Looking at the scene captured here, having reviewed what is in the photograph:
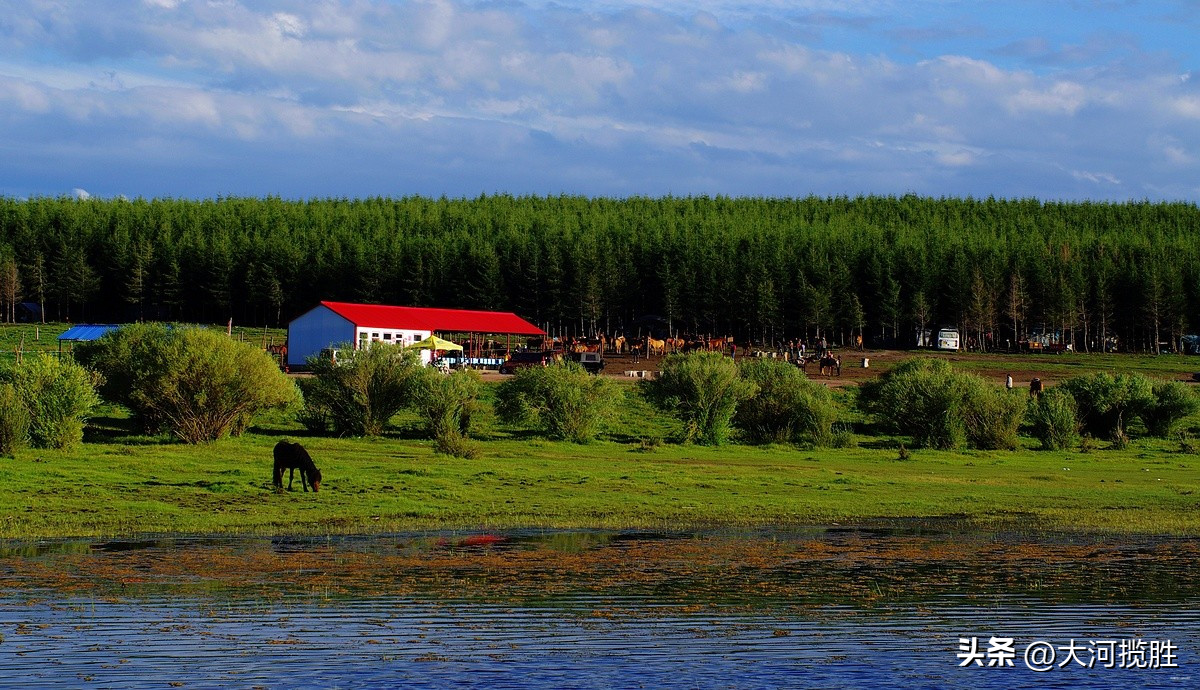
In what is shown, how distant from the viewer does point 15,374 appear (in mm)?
44375

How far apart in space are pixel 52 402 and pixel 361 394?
46.5 feet

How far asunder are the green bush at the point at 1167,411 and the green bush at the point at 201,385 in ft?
131

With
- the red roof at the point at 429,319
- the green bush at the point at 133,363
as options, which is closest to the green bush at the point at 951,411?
the green bush at the point at 133,363

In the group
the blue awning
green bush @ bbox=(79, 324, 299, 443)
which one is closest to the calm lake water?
green bush @ bbox=(79, 324, 299, 443)

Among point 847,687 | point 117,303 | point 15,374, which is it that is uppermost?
point 117,303

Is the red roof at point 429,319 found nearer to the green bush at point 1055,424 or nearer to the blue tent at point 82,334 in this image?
the blue tent at point 82,334

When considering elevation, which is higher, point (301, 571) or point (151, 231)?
point (151, 231)

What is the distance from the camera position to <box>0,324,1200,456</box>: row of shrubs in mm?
48094

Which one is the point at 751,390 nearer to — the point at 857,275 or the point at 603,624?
→ the point at 603,624

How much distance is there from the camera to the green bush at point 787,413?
182ft

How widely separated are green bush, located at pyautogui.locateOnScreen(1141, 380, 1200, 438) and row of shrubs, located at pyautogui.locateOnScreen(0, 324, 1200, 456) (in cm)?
7

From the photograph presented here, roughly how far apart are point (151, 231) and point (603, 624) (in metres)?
164

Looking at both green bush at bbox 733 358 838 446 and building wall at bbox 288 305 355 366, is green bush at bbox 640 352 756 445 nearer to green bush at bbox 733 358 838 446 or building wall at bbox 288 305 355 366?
green bush at bbox 733 358 838 446

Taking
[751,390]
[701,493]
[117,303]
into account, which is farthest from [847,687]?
[117,303]
